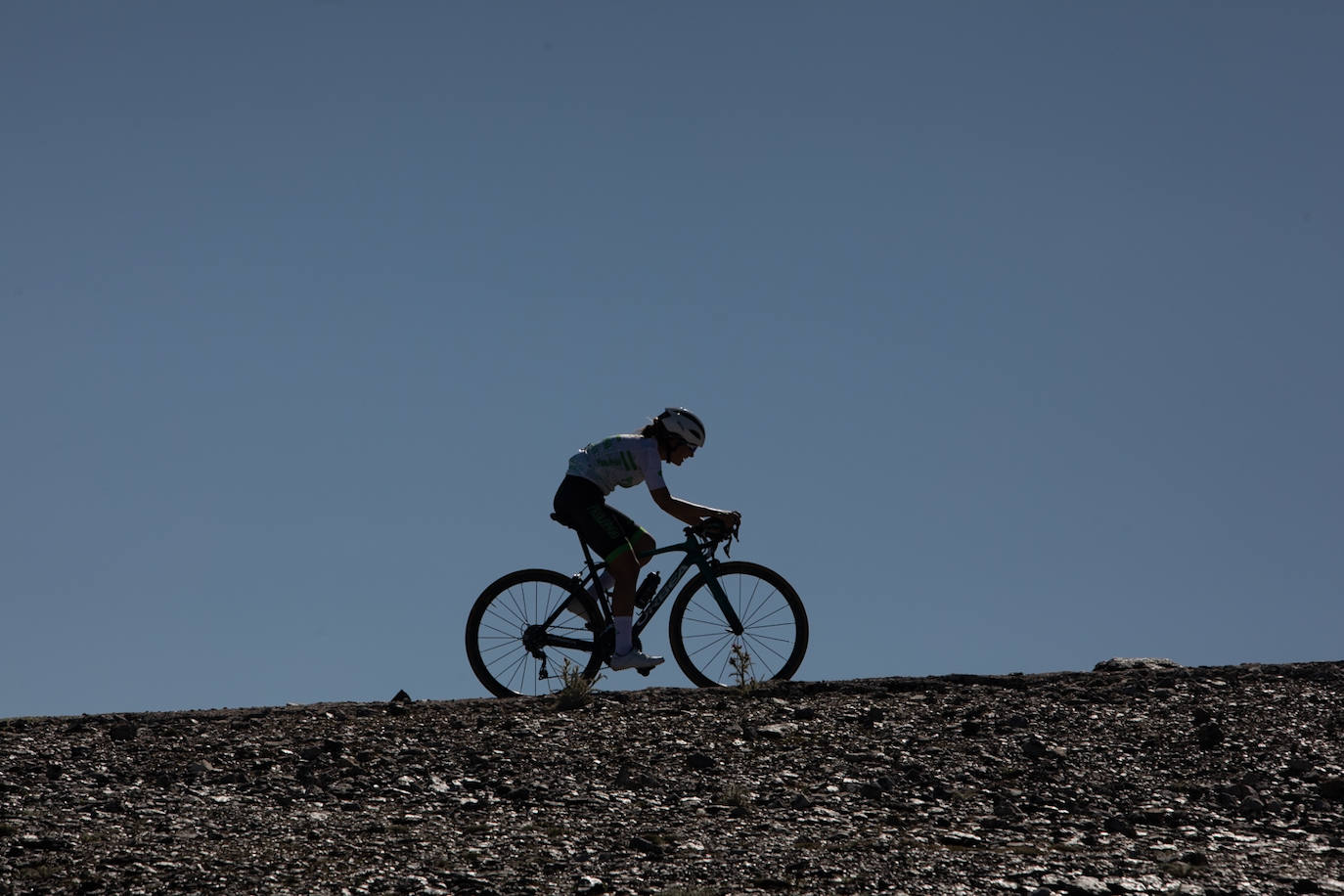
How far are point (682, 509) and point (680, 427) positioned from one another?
2.41 ft

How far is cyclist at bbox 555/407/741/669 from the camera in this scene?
42.7ft

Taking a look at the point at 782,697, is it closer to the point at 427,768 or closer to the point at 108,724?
the point at 427,768

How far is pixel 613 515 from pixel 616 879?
5.40 meters

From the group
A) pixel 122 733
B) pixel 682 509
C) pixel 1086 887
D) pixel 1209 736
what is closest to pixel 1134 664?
pixel 1209 736

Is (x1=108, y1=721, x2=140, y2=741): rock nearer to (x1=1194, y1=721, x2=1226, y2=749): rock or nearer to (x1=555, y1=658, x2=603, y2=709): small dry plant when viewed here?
(x1=555, y1=658, x2=603, y2=709): small dry plant

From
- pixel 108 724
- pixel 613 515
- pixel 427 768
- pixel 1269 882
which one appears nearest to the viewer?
pixel 1269 882

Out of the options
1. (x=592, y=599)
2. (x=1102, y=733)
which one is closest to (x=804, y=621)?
(x=592, y=599)

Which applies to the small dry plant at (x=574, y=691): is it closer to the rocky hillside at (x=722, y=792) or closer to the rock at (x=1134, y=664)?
the rocky hillside at (x=722, y=792)

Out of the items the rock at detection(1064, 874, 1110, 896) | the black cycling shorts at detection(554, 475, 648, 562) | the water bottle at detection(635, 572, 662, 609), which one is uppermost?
the black cycling shorts at detection(554, 475, 648, 562)

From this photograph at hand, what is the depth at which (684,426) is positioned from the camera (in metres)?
13.0

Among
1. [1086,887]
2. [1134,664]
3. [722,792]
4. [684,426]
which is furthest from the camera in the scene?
[1134,664]

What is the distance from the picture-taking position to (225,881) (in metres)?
8.16

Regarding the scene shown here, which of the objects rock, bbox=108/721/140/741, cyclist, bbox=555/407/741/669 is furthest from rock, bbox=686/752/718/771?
rock, bbox=108/721/140/741

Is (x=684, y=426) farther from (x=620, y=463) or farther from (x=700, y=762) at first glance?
(x=700, y=762)
